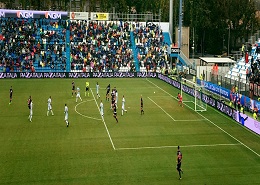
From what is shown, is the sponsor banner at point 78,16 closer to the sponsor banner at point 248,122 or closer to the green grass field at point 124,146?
the green grass field at point 124,146

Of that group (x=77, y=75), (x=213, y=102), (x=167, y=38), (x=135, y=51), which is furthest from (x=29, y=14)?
(x=213, y=102)

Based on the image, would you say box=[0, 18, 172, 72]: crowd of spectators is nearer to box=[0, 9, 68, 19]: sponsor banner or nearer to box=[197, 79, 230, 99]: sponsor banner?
box=[0, 9, 68, 19]: sponsor banner

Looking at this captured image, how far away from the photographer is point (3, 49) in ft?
207

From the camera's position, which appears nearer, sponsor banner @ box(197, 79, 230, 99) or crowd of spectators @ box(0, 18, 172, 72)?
sponsor banner @ box(197, 79, 230, 99)

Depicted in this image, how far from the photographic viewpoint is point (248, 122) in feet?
101

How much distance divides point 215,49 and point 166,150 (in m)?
63.6

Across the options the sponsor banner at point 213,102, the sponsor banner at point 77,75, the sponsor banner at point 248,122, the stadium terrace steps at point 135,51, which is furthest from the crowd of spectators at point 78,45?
the sponsor banner at point 248,122

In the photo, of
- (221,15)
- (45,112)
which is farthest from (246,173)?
(221,15)

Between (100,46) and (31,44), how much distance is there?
11498mm

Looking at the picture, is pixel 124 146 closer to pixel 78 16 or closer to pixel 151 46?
pixel 151 46

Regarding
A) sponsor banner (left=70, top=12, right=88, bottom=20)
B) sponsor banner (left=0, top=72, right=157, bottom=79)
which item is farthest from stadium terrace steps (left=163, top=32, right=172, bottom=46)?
sponsor banner (left=70, top=12, right=88, bottom=20)

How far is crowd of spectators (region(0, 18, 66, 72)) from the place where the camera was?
62125mm

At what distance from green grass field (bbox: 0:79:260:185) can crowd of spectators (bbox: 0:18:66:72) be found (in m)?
22.1

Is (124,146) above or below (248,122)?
below
